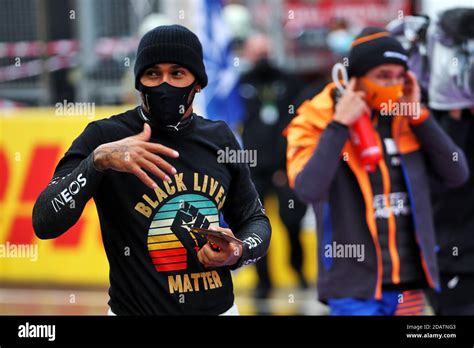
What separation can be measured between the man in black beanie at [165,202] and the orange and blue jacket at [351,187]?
1.47m

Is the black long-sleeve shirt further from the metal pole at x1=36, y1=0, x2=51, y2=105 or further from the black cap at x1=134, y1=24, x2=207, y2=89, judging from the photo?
A: the metal pole at x1=36, y1=0, x2=51, y2=105

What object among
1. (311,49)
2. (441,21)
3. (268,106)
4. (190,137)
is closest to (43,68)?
(268,106)

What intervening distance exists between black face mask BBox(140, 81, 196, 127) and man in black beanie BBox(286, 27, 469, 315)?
1589 mm

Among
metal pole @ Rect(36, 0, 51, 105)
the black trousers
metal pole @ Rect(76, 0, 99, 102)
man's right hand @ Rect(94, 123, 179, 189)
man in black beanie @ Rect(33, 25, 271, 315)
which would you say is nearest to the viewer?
man's right hand @ Rect(94, 123, 179, 189)

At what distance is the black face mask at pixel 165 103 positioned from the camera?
4.09 m

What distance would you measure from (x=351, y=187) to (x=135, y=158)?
2.15m

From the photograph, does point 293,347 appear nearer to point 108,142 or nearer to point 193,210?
point 193,210

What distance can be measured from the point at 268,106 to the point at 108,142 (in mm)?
6845

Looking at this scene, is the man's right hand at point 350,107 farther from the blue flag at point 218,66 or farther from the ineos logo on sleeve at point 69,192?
the blue flag at point 218,66

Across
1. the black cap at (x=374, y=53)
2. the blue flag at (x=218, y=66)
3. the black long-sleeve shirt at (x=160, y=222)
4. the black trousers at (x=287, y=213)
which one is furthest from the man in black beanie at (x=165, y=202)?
the black trousers at (x=287, y=213)

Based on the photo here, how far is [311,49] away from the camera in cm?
1518

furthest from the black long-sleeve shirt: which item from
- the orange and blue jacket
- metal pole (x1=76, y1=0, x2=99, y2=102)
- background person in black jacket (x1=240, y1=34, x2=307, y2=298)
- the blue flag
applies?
metal pole (x1=76, y1=0, x2=99, y2=102)

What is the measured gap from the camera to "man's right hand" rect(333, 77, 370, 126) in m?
5.64

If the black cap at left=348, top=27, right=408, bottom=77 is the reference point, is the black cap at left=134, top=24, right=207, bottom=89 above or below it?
below
